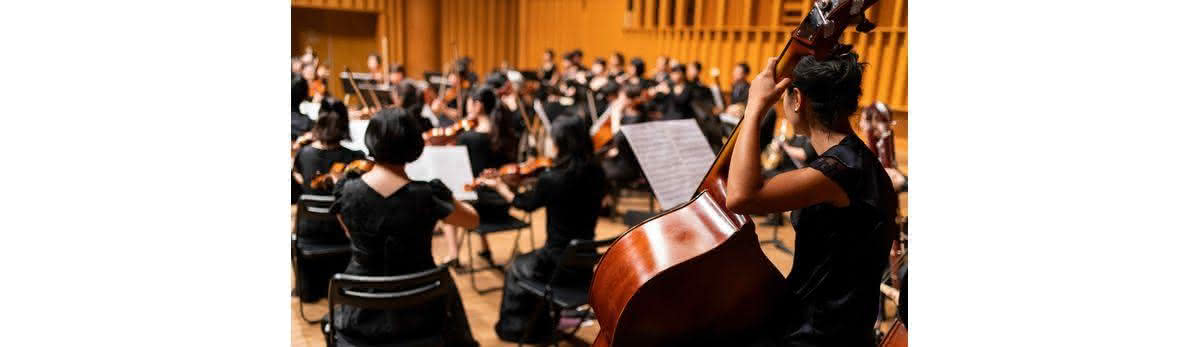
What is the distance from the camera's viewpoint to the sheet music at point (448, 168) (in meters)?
3.66

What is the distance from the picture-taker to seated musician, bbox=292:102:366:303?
3.70 meters

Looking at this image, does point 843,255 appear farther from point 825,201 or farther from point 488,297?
point 488,297

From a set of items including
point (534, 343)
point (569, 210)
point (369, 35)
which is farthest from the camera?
point (369, 35)

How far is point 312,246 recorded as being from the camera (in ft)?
12.2

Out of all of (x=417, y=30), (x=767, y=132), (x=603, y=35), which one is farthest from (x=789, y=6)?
(x=417, y=30)

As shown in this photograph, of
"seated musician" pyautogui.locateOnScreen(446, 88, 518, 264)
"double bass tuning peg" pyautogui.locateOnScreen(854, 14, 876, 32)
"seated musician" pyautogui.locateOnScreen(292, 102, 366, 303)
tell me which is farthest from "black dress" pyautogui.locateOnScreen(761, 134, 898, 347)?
"seated musician" pyautogui.locateOnScreen(446, 88, 518, 264)

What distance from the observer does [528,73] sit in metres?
9.54

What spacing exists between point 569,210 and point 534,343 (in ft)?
2.42

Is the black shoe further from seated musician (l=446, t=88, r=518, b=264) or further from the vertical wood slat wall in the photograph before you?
the vertical wood slat wall

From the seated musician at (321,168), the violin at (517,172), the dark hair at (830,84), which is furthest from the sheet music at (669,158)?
the seated musician at (321,168)

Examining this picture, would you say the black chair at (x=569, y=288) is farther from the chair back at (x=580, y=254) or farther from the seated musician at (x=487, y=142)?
the seated musician at (x=487, y=142)

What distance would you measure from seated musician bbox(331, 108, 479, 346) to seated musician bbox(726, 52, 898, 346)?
4.64 feet

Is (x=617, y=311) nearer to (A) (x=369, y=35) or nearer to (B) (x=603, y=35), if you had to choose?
(B) (x=603, y=35)

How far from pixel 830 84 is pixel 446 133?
4.01 meters
